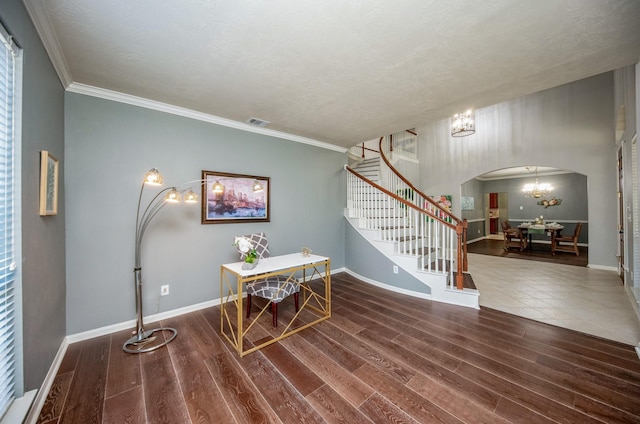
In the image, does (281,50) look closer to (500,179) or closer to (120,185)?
(120,185)

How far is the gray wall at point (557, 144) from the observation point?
4.93m

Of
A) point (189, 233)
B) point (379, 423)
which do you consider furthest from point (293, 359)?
point (189, 233)

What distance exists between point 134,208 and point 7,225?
138 cm

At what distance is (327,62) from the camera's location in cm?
209

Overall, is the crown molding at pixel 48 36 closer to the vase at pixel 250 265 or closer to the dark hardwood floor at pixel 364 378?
the vase at pixel 250 265

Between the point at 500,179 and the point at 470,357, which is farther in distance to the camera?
the point at 500,179

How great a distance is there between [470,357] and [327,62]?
295 centimetres

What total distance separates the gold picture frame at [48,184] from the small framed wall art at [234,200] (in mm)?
1296

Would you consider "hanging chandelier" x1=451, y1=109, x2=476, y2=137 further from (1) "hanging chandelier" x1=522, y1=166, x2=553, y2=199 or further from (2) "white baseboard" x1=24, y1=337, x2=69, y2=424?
(2) "white baseboard" x1=24, y1=337, x2=69, y2=424

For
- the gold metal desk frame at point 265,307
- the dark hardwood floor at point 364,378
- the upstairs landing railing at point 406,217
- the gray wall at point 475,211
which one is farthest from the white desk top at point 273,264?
the gray wall at point 475,211

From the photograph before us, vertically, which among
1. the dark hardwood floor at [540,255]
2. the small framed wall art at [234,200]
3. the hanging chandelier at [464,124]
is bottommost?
the dark hardwood floor at [540,255]

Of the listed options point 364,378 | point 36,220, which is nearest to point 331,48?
point 36,220

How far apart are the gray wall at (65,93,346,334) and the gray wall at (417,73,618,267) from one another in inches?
220

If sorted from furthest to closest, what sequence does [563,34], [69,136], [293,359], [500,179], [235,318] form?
[500,179] → [235,318] → [69,136] → [293,359] → [563,34]
